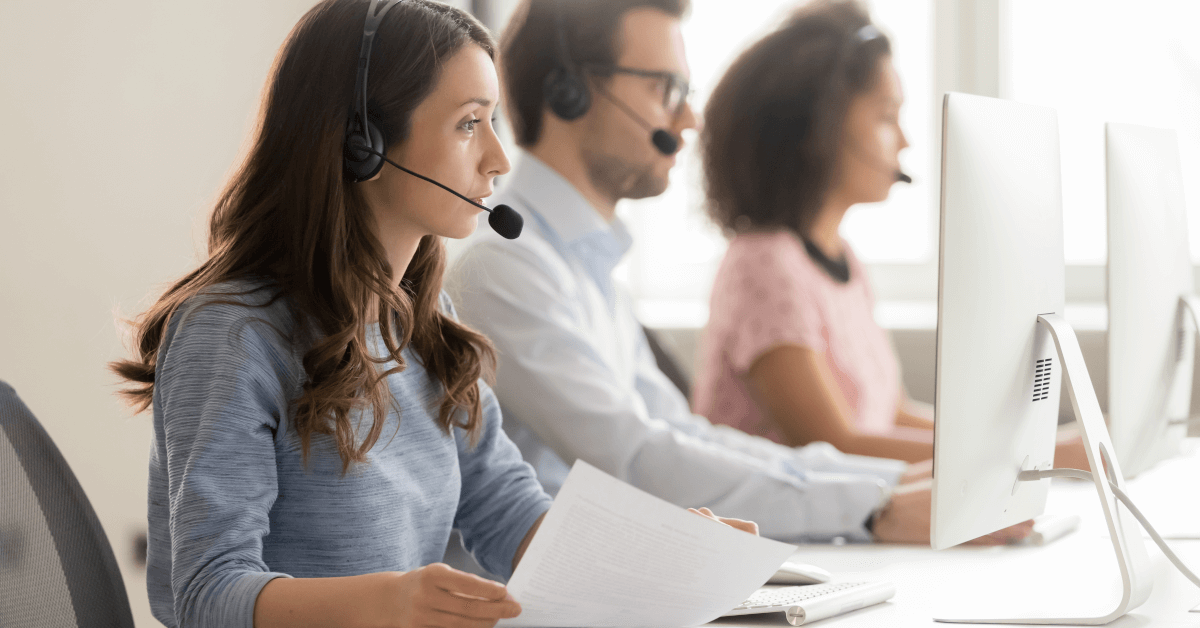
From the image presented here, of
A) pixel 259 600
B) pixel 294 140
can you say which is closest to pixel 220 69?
pixel 294 140

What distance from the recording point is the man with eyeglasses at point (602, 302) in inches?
47.8

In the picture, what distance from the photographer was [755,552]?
0.77m

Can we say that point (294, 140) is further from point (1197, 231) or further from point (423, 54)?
point (1197, 231)

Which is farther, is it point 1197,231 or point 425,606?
point 1197,231

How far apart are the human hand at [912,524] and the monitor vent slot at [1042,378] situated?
0.26 meters

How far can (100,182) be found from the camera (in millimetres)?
1569

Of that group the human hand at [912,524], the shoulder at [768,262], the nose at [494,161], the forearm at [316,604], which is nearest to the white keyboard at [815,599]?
the human hand at [912,524]

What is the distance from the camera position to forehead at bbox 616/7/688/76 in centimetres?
142

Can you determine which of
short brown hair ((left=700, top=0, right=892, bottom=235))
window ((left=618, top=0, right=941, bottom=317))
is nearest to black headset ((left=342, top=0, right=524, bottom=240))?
short brown hair ((left=700, top=0, right=892, bottom=235))

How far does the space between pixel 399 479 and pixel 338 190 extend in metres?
0.25

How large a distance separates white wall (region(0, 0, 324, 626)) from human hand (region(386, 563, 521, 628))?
82cm

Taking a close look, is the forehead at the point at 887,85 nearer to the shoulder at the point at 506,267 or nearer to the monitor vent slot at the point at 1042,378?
the shoulder at the point at 506,267

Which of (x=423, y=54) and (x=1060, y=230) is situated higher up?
(x=423, y=54)

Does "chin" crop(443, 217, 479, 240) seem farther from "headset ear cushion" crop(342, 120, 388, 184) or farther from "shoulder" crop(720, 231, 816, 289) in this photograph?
"shoulder" crop(720, 231, 816, 289)
